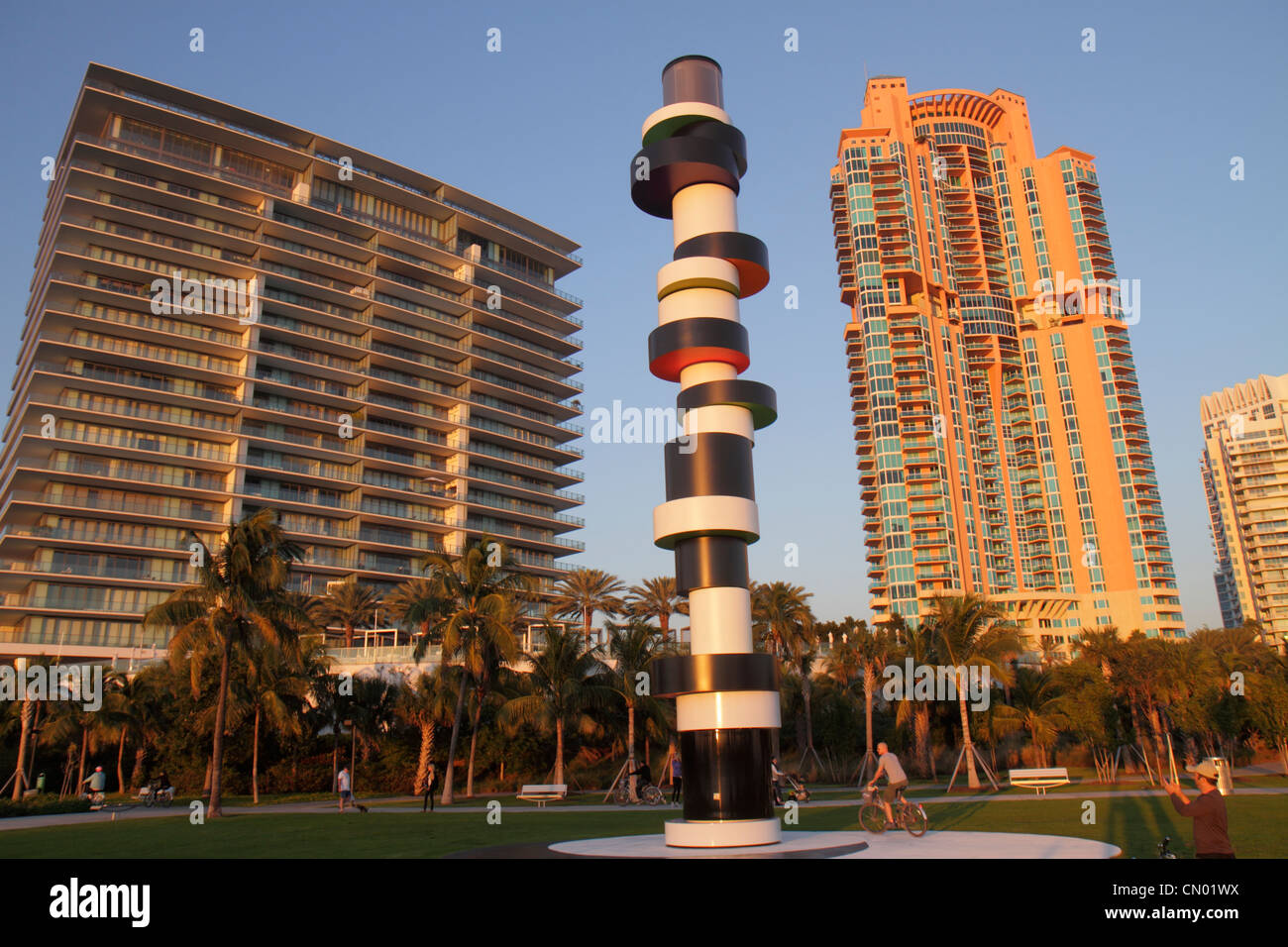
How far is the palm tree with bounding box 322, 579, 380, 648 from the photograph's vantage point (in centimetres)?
7544

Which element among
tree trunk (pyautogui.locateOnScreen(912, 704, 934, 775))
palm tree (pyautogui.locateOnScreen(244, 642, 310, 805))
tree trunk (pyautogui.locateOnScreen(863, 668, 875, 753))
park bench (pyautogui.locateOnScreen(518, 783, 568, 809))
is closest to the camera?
park bench (pyautogui.locateOnScreen(518, 783, 568, 809))

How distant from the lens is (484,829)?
22609 millimetres

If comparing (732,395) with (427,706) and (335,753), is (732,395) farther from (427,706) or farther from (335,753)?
(335,753)

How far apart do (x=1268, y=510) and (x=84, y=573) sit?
178 m

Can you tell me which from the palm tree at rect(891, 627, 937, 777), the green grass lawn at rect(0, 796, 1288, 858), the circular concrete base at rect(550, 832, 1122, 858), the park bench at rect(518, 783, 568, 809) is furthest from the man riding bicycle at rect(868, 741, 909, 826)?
the palm tree at rect(891, 627, 937, 777)

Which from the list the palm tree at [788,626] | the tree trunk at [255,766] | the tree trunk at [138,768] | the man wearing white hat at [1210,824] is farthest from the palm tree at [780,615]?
the man wearing white hat at [1210,824]

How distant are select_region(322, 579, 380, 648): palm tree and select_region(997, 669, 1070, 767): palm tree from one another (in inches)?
2030

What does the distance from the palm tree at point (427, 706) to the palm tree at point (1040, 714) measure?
84.6ft

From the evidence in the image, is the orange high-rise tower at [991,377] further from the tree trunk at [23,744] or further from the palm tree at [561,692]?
the tree trunk at [23,744]

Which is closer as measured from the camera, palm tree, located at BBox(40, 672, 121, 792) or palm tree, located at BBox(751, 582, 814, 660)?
palm tree, located at BBox(40, 672, 121, 792)

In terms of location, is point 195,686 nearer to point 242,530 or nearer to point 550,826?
point 242,530

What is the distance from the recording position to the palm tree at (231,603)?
32.1 meters

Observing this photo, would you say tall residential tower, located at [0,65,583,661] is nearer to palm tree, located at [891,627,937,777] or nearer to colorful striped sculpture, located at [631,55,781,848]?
palm tree, located at [891,627,937,777]

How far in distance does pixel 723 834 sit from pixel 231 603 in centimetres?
2317
